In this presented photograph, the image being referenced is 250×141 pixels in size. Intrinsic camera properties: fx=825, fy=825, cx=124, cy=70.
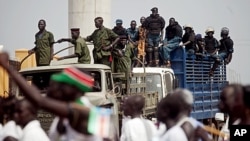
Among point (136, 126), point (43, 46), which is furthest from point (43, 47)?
point (136, 126)

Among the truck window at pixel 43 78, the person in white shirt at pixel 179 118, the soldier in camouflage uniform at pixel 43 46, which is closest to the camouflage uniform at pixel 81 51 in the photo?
the soldier in camouflage uniform at pixel 43 46

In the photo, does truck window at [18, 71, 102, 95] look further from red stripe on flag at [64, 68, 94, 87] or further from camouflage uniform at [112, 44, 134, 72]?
red stripe on flag at [64, 68, 94, 87]

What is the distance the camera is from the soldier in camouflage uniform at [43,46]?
16500 mm

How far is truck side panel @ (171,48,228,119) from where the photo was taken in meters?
19.7

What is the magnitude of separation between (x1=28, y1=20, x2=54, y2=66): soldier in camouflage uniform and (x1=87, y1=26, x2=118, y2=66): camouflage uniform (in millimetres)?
887

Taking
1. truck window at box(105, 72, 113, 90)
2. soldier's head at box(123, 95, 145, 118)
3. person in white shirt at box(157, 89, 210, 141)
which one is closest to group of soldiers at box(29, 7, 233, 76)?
truck window at box(105, 72, 113, 90)

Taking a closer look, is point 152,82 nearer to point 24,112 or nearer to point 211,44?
point 211,44

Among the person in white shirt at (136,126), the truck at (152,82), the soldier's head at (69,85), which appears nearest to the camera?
the soldier's head at (69,85)

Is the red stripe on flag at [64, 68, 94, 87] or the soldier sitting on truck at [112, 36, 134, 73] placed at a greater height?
the soldier sitting on truck at [112, 36, 134, 73]

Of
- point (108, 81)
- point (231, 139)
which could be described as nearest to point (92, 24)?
point (108, 81)

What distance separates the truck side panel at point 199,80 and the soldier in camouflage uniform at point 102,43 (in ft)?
12.0

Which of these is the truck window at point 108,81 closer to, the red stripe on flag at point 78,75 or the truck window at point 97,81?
the truck window at point 97,81

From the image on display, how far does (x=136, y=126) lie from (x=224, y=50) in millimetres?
13331

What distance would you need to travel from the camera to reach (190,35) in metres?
21.0
